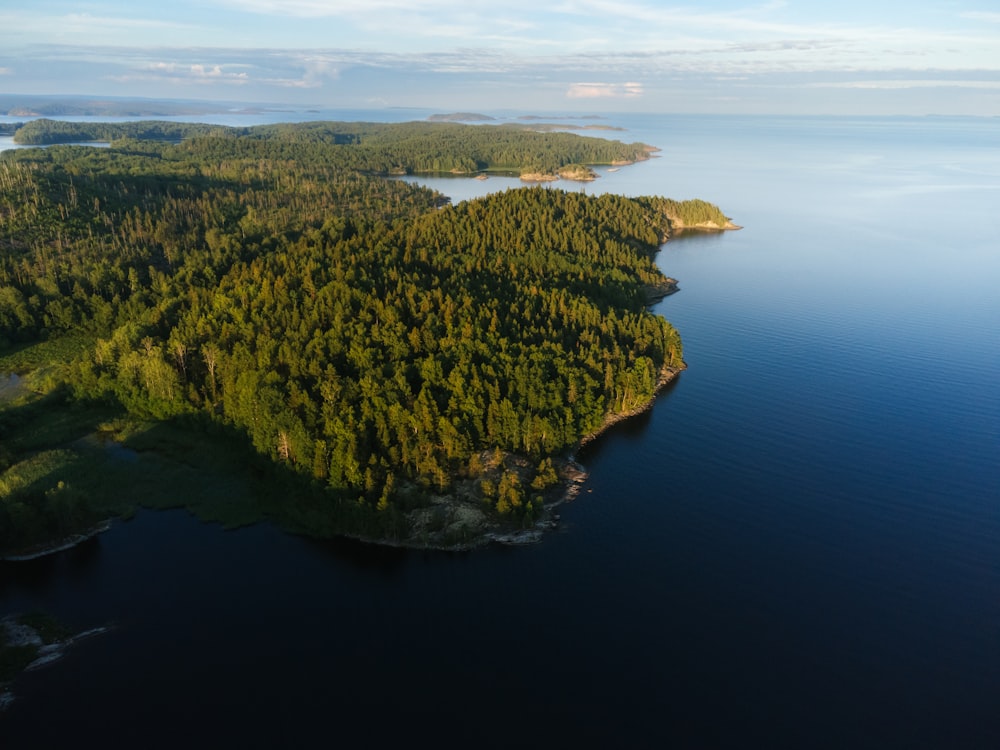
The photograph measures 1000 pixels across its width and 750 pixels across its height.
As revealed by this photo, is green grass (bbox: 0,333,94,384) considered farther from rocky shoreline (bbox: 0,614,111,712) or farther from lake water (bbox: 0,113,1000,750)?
rocky shoreline (bbox: 0,614,111,712)

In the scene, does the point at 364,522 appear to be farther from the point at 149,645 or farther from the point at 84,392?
the point at 84,392

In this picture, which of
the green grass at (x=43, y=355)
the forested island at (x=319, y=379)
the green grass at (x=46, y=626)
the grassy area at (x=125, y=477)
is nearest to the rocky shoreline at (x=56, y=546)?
the forested island at (x=319, y=379)

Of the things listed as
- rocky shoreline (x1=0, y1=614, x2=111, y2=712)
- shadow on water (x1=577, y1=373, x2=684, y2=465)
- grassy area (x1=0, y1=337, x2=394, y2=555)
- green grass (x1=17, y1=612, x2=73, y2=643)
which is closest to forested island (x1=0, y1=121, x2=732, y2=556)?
grassy area (x1=0, y1=337, x2=394, y2=555)

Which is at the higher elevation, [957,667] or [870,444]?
[870,444]

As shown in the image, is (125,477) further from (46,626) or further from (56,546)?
(46,626)

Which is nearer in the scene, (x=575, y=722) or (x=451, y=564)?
(x=575, y=722)

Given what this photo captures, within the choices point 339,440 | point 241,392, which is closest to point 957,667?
point 339,440

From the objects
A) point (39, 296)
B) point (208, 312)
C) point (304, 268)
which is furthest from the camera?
point (39, 296)

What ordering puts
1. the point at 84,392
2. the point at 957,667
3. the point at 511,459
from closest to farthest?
1. the point at 957,667
2. the point at 511,459
3. the point at 84,392
